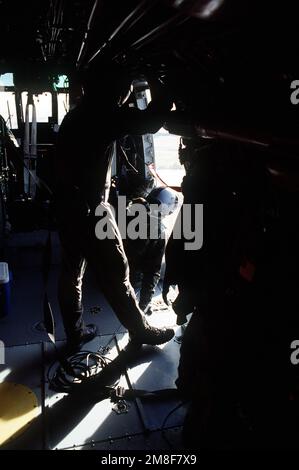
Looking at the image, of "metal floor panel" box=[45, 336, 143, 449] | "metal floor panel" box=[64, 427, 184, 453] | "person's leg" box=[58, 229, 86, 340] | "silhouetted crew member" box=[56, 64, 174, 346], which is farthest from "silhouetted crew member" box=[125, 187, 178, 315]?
"metal floor panel" box=[64, 427, 184, 453]

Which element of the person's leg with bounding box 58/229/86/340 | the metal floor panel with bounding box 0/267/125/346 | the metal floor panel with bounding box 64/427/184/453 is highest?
the person's leg with bounding box 58/229/86/340

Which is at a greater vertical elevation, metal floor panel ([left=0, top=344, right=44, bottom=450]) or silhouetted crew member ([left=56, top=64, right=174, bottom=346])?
silhouetted crew member ([left=56, top=64, right=174, bottom=346])

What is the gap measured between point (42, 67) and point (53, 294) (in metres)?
3.42

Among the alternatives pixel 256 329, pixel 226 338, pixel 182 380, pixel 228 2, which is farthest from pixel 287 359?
pixel 228 2

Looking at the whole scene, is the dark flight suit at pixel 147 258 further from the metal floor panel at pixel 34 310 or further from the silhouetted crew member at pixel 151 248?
the metal floor panel at pixel 34 310

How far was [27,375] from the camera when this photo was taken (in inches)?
135

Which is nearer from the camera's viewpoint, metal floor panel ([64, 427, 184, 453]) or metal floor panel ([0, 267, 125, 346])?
metal floor panel ([64, 427, 184, 453])

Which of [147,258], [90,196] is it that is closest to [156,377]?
[147,258]

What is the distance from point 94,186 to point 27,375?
199 centimetres

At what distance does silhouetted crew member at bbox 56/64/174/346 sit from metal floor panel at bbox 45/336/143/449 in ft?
2.51

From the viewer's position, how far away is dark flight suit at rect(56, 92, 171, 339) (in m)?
2.87

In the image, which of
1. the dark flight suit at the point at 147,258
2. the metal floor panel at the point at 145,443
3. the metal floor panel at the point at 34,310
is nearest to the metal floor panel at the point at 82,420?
the metal floor panel at the point at 145,443

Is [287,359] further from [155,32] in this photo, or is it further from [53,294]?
[53,294]

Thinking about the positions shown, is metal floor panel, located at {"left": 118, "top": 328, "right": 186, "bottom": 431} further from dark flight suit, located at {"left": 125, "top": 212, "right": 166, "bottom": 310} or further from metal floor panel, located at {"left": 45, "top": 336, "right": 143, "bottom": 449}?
dark flight suit, located at {"left": 125, "top": 212, "right": 166, "bottom": 310}
